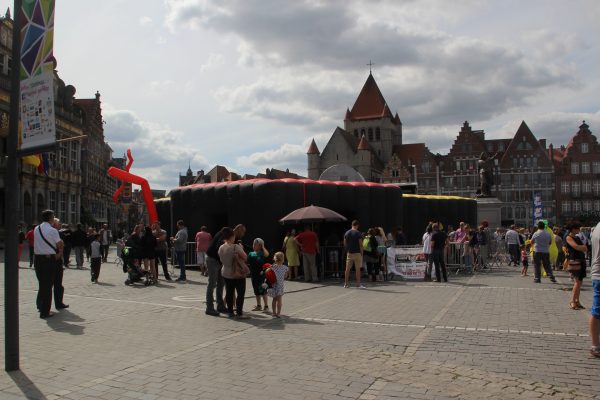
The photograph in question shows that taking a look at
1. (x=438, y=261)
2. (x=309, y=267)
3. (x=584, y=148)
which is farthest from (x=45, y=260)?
(x=584, y=148)

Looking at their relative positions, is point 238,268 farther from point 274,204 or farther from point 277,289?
point 274,204

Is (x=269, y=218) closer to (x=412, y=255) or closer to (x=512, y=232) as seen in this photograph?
(x=412, y=255)

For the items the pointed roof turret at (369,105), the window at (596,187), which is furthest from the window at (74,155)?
the window at (596,187)

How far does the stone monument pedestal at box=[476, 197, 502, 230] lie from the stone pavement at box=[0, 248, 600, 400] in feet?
62.6

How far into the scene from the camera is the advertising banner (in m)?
16.9

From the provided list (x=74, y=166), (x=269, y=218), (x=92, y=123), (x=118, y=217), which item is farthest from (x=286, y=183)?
(x=118, y=217)

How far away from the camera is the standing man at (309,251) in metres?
15.9

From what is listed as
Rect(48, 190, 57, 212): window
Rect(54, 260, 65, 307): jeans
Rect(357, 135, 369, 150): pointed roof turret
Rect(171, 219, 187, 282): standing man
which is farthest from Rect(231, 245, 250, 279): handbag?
Rect(357, 135, 369, 150): pointed roof turret

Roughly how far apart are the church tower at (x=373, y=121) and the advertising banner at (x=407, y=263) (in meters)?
93.6

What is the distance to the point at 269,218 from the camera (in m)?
18.0

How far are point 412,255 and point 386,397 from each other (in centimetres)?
1204

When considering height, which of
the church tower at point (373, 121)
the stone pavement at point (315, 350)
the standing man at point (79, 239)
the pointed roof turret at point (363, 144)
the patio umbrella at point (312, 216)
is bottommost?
the stone pavement at point (315, 350)

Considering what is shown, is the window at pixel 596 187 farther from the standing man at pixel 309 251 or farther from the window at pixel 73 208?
the standing man at pixel 309 251

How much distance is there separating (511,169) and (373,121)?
107ft
